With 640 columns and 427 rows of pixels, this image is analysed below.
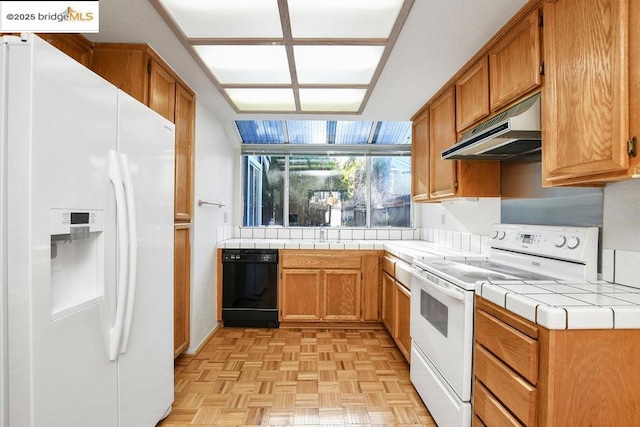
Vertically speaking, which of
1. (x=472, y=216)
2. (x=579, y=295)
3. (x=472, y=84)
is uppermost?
(x=472, y=84)

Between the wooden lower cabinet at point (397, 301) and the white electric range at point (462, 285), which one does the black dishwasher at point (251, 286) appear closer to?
the wooden lower cabinet at point (397, 301)

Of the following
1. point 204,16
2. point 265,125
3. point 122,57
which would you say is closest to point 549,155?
point 204,16

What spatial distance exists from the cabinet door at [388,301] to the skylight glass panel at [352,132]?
5.74ft

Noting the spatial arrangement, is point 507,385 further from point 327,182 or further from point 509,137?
point 327,182

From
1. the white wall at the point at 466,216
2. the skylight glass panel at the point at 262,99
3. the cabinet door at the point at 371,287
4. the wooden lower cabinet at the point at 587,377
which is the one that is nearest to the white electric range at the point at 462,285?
the white wall at the point at 466,216

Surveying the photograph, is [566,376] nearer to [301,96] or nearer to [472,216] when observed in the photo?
[472,216]

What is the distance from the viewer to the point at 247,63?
2170 millimetres

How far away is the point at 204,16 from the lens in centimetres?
167

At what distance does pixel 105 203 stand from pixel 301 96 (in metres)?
1.86

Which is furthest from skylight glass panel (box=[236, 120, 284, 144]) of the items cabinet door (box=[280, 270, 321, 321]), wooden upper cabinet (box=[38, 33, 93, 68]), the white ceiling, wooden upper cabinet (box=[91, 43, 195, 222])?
wooden upper cabinet (box=[38, 33, 93, 68])

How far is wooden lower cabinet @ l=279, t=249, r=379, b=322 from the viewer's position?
3.38m

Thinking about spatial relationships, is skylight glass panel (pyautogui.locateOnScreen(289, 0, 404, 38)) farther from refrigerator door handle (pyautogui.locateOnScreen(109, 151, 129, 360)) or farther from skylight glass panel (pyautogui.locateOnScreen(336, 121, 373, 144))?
skylight glass panel (pyautogui.locateOnScreen(336, 121, 373, 144))

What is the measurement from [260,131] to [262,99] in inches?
47.5

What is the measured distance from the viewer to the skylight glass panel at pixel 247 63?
1999 mm
